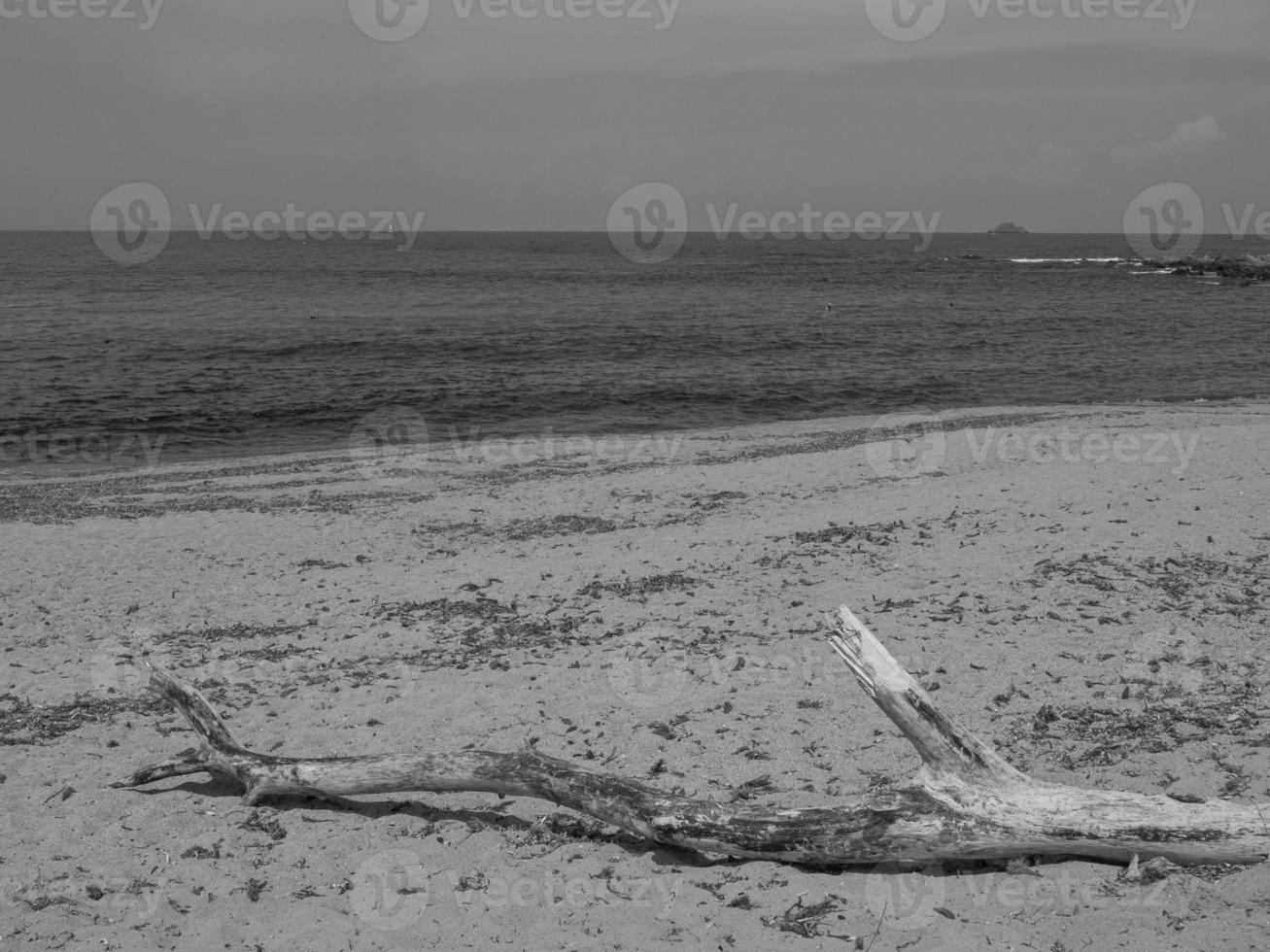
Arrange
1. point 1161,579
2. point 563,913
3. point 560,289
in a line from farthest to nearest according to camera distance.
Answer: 1. point 560,289
2. point 1161,579
3. point 563,913

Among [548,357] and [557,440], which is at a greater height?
[548,357]

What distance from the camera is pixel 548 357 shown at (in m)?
35.1

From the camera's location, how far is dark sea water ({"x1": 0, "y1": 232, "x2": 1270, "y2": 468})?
24.8 m

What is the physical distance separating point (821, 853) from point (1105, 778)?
1833 millimetres

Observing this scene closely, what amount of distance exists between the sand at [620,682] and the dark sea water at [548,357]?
950 centimetres

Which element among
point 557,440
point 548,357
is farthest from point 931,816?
point 548,357

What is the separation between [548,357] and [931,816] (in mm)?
30854

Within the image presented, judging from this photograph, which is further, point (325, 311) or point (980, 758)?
point (325, 311)

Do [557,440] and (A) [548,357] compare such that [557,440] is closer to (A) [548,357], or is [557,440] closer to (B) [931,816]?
(A) [548,357]

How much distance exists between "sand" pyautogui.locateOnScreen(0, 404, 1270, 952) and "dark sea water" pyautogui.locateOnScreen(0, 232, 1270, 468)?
9.50 m

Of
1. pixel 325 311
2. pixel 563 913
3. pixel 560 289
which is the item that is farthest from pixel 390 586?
pixel 560 289

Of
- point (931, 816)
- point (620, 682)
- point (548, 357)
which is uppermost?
point (548, 357)

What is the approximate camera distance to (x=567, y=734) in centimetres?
697

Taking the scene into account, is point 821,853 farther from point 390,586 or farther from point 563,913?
point 390,586
